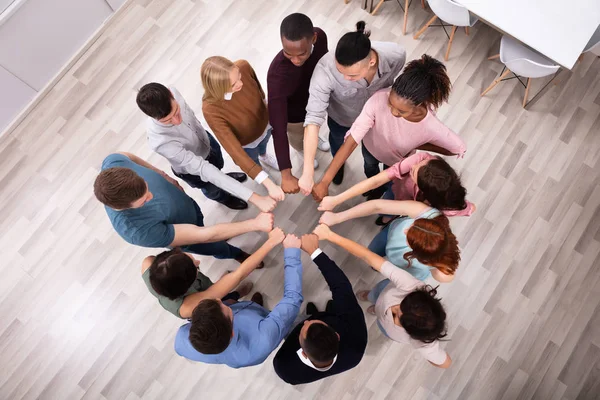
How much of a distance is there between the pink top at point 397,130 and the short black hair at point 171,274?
1163 millimetres

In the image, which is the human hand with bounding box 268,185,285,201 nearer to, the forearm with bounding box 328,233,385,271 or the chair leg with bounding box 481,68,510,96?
the forearm with bounding box 328,233,385,271

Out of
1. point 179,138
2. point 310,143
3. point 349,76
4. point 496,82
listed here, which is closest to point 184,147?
point 179,138

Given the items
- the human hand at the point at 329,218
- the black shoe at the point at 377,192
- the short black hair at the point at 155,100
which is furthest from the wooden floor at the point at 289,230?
the short black hair at the point at 155,100

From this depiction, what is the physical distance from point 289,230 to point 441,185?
62.6 inches

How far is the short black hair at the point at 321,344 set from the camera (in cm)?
167

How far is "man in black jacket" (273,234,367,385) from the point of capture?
67.0 inches

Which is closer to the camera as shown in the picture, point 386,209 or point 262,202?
point 386,209

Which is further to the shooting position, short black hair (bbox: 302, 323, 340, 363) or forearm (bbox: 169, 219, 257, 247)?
forearm (bbox: 169, 219, 257, 247)

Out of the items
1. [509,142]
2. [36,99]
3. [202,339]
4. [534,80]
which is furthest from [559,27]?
[36,99]

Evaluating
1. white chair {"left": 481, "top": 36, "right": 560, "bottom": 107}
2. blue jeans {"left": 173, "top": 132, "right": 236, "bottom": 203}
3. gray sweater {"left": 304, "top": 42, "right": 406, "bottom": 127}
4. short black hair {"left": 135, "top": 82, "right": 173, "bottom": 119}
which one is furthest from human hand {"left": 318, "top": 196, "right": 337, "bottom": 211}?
white chair {"left": 481, "top": 36, "right": 560, "bottom": 107}

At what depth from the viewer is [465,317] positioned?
2869mm

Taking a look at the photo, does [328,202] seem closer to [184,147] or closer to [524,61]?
[184,147]

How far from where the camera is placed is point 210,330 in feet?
5.35

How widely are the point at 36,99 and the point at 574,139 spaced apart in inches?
201
